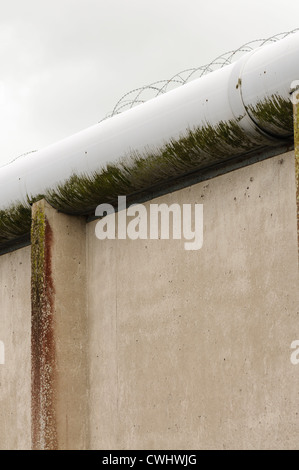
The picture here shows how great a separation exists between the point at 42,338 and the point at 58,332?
207mm

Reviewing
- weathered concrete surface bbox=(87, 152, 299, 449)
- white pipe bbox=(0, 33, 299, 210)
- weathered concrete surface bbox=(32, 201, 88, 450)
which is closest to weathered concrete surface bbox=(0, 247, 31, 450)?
white pipe bbox=(0, 33, 299, 210)

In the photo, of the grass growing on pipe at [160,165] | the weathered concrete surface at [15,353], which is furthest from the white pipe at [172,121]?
the weathered concrete surface at [15,353]

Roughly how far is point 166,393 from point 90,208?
2.54 m

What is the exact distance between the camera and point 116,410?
10000 millimetres

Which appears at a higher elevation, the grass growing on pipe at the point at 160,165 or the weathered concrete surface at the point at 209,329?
the grass growing on pipe at the point at 160,165

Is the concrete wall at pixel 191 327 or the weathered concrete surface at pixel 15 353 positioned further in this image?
the weathered concrete surface at pixel 15 353

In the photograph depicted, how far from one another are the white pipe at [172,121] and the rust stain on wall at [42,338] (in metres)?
0.55

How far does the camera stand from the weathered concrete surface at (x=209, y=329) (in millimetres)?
8328

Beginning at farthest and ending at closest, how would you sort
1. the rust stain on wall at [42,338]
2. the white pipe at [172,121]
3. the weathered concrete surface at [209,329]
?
the rust stain on wall at [42,338]
the white pipe at [172,121]
the weathered concrete surface at [209,329]

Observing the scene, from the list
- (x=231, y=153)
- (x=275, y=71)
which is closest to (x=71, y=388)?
(x=231, y=153)

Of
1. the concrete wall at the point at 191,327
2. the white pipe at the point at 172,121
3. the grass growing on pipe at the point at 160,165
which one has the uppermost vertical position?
the white pipe at the point at 172,121

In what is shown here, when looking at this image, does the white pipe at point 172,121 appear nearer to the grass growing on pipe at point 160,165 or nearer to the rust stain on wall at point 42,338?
the grass growing on pipe at point 160,165

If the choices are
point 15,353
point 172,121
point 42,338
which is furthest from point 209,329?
point 15,353
